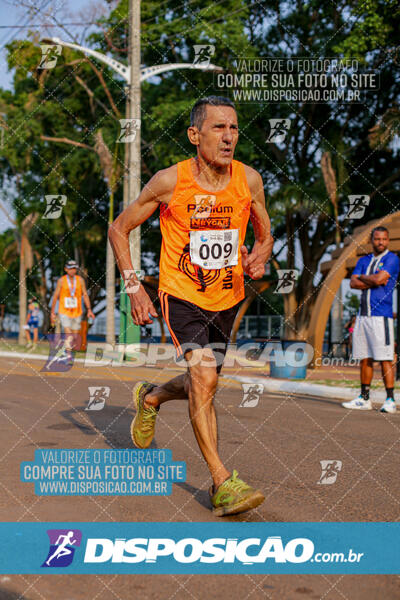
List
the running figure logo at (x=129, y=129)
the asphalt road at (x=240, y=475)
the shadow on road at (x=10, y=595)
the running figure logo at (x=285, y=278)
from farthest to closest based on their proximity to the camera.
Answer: the running figure logo at (x=129, y=129) < the running figure logo at (x=285, y=278) < the asphalt road at (x=240, y=475) < the shadow on road at (x=10, y=595)

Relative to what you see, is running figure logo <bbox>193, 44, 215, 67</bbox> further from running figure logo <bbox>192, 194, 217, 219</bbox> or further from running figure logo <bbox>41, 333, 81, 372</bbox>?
running figure logo <bbox>192, 194, 217, 219</bbox>

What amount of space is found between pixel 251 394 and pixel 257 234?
4946 millimetres

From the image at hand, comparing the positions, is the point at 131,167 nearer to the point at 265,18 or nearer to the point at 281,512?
the point at 265,18

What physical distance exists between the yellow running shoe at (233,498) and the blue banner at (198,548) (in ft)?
0.36

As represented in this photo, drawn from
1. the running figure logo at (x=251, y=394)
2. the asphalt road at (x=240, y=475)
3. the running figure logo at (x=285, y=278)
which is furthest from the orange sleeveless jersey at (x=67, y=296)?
the running figure logo at (x=285, y=278)

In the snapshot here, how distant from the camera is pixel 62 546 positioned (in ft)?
9.91

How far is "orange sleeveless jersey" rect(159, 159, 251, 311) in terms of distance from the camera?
13.2ft

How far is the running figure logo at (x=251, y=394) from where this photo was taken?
806cm

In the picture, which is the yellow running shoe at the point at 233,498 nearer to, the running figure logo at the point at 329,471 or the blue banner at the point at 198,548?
the blue banner at the point at 198,548

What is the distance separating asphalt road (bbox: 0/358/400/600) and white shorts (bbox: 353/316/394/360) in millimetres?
672

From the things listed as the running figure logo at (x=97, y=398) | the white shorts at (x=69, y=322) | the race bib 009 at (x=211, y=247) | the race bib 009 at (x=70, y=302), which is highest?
the race bib 009 at (x=211, y=247)

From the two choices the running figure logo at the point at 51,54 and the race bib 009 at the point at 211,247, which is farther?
the running figure logo at the point at 51,54

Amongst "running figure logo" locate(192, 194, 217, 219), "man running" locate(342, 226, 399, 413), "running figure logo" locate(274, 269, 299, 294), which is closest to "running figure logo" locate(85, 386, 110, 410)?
"man running" locate(342, 226, 399, 413)

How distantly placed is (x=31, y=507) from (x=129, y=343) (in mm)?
12694
